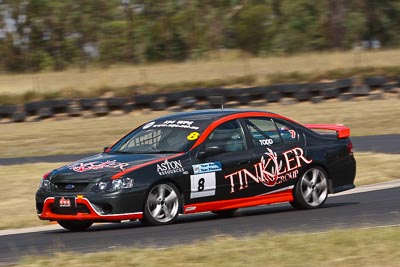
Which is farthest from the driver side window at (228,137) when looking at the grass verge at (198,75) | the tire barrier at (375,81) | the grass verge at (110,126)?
the grass verge at (198,75)

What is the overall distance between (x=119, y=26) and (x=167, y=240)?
1591 inches

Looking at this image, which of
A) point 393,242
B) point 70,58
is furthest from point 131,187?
point 70,58

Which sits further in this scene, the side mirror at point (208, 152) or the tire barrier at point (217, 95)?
the tire barrier at point (217, 95)

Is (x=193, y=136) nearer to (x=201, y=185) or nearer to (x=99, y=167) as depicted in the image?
(x=201, y=185)

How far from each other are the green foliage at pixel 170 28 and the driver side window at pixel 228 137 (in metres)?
33.3

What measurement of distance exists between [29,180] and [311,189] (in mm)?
6174

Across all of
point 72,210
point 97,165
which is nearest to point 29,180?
point 97,165

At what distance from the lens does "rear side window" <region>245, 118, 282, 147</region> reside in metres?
11.7

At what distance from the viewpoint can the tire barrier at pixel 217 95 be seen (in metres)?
30.6

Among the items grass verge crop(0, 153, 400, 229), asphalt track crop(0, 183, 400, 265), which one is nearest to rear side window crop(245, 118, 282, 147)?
asphalt track crop(0, 183, 400, 265)

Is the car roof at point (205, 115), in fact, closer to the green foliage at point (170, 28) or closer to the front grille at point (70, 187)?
the front grille at point (70, 187)

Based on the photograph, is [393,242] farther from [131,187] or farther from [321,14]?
[321,14]

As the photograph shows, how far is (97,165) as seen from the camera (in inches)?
425

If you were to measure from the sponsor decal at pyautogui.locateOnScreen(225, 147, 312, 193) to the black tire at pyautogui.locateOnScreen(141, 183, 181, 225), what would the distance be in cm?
82
